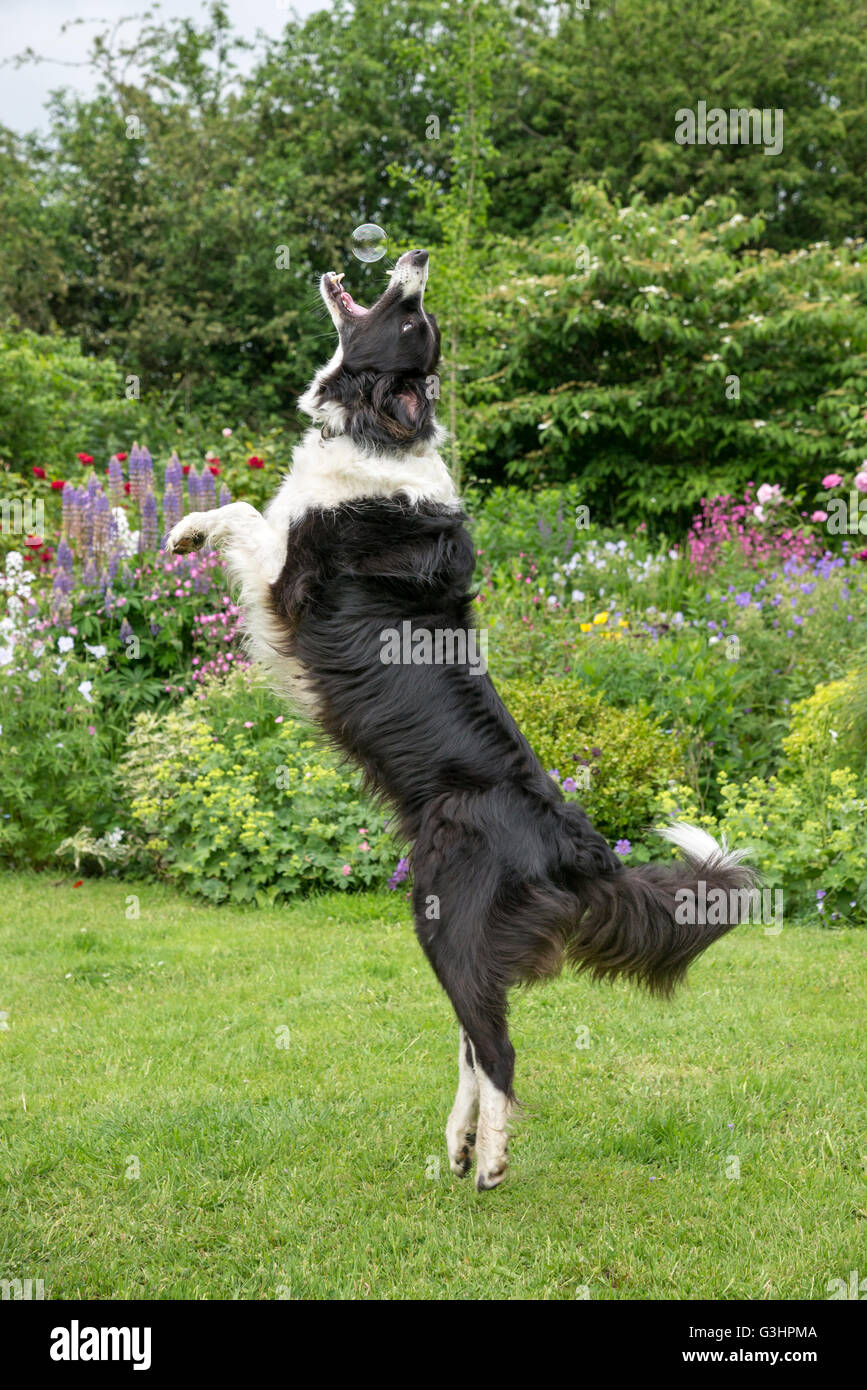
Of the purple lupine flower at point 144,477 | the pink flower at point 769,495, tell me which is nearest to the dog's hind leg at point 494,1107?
the purple lupine flower at point 144,477

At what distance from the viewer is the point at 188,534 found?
379 cm

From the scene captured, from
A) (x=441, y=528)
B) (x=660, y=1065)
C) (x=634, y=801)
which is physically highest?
(x=441, y=528)

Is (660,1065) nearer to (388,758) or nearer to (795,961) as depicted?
(795,961)

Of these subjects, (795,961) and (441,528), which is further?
(795,961)

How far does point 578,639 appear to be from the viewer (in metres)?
6.82

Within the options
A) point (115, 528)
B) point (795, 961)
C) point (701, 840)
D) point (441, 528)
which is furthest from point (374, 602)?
point (115, 528)

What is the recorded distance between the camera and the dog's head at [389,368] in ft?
11.9

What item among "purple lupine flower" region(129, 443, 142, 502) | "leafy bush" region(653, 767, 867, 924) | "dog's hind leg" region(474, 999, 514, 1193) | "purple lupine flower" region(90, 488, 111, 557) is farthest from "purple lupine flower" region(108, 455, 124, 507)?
"dog's hind leg" region(474, 999, 514, 1193)

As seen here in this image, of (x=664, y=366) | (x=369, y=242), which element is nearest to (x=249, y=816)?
(x=369, y=242)

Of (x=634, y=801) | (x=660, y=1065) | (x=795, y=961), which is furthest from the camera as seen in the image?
→ (x=634, y=801)

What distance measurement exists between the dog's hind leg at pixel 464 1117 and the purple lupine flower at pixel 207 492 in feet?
16.8
